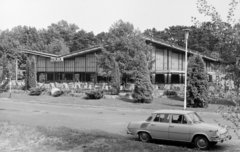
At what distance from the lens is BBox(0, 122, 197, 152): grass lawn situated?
30.6 ft

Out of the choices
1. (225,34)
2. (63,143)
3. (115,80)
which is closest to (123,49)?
(115,80)

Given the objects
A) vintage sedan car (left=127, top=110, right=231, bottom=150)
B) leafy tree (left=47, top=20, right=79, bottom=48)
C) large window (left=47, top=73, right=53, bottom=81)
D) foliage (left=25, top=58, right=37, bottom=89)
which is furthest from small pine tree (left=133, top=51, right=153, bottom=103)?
leafy tree (left=47, top=20, right=79, bottom=48)

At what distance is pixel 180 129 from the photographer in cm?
1095

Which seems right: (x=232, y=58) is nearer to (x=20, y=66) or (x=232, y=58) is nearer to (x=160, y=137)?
(x=160, y=137)

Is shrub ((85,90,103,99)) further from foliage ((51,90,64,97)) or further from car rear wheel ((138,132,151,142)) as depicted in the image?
car rear wheel ((138,132,151,142))

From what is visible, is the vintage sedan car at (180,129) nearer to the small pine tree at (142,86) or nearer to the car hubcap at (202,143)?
the car hubcap at (202,143)

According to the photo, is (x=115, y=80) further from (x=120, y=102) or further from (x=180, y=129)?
(x=180, y=129)

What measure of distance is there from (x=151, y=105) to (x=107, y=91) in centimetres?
851

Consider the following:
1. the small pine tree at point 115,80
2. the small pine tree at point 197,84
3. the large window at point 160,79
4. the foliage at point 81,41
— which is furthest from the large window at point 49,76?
the foliage at point 81,41

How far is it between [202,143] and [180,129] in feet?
3.10

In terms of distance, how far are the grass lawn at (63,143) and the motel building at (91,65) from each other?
29.7 meters

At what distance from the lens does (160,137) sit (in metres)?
11.3

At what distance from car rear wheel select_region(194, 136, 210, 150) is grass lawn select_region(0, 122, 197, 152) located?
1289 mm

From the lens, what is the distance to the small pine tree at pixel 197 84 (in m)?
25.3
